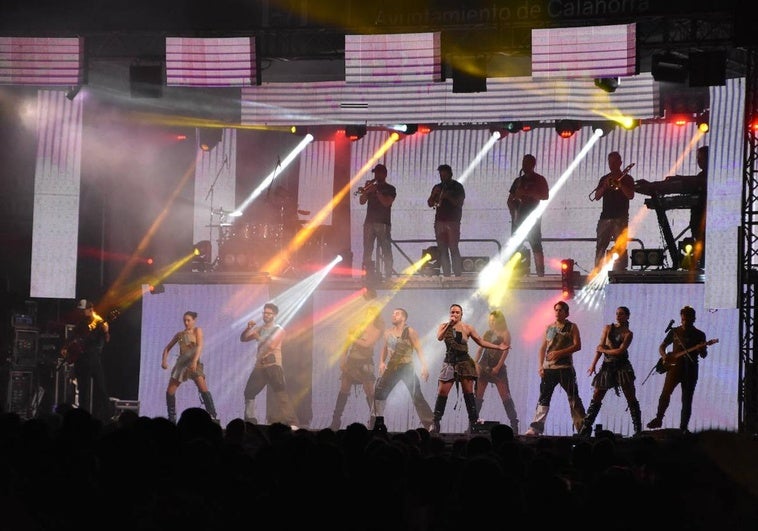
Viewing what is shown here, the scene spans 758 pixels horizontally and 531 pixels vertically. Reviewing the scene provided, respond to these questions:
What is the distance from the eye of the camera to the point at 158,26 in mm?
16250

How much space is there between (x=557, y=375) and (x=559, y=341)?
0.47 m

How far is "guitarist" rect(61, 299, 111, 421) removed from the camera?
17578mm

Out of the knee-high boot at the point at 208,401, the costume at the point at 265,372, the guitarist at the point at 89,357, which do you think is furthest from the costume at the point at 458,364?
the guitarist at the point at 89,357

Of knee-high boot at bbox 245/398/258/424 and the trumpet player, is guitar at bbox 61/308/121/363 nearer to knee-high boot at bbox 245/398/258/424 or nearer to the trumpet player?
knee-high boot at bbox 245/398/258/424

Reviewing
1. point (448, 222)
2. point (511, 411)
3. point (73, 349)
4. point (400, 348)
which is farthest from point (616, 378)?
point (73, 349)

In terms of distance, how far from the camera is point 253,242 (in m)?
19.2

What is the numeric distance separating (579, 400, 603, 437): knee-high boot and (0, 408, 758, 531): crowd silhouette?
25.6 ft

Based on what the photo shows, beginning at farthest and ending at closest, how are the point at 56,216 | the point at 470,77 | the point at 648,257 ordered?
the point at 56,216 → the point at 648,257 → the point at 470,77

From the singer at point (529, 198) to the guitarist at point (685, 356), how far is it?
9.39 ft

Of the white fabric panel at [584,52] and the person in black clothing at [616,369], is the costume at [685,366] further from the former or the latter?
the white fabric panel at [584,52]

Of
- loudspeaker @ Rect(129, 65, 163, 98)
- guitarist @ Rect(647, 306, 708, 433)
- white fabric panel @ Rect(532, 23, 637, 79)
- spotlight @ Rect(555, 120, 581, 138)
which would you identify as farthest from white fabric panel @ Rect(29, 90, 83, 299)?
guitarist @ Rect(647, 306, 708, 433)

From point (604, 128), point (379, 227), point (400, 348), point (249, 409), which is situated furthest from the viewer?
point (604, 128)

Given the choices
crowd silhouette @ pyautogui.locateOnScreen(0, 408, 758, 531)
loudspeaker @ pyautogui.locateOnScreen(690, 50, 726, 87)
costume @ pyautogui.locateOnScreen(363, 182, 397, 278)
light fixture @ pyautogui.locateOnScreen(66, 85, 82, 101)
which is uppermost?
loudspeaker @ pyautogui.locateOnScreen(690, 50, 726, 87)

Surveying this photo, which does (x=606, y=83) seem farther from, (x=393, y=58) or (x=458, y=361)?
(x=458, y=361)
